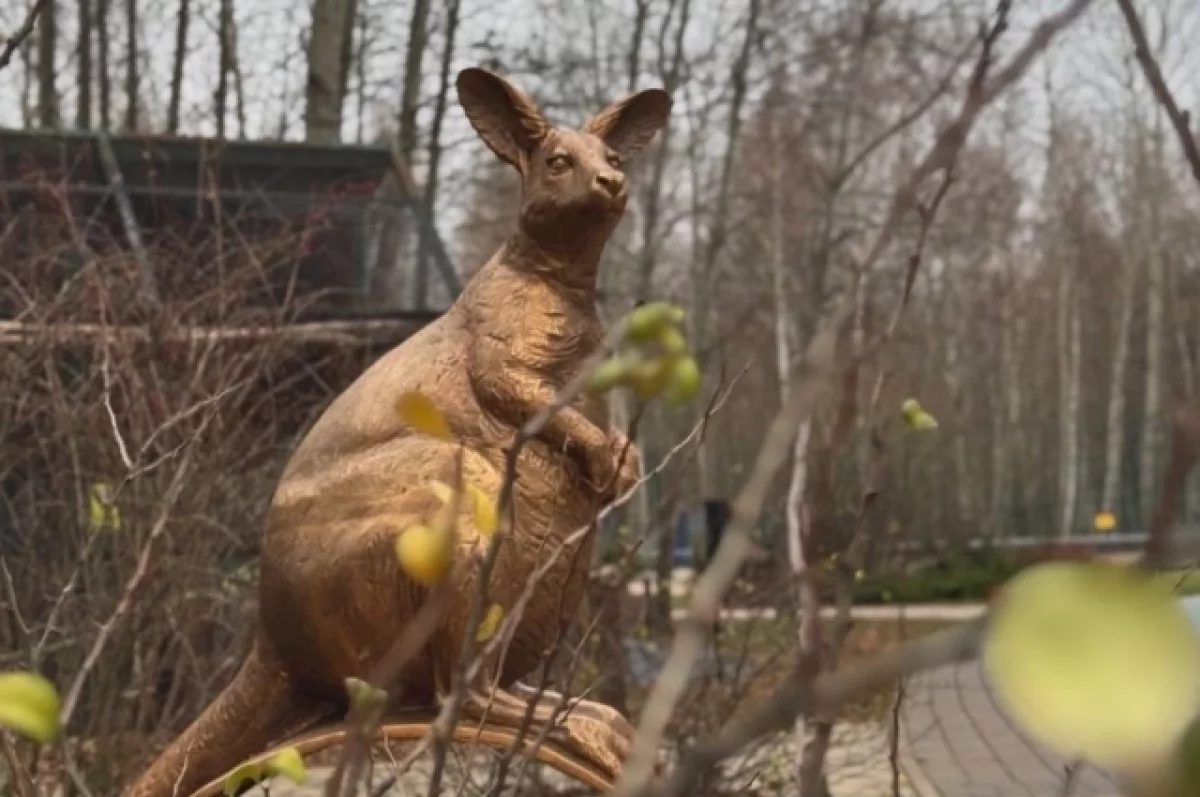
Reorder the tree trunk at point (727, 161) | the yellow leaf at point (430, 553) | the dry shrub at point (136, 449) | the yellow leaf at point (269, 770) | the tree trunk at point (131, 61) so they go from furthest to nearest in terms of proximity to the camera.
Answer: the tree trunk at point (727, 161)
the tree trunk at point (131, 61)
the dry shrub at point (136, 449)
the yellow leaf at point (269, 770)
the yellow leaf at point (430, 553)

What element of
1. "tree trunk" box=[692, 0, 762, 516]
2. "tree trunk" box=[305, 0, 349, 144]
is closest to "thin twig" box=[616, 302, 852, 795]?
"tree trunk" box=[305, 0, 349, 144]

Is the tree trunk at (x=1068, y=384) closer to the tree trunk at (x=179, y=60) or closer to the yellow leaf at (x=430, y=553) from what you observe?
the tree trunk at (x=179, y=60)

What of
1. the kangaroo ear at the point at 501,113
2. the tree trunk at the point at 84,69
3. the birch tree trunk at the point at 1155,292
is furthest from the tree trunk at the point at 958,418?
the kangaroo ear at the point at 501,113

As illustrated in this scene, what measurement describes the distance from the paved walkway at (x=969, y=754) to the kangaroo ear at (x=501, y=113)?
→ 132 inches

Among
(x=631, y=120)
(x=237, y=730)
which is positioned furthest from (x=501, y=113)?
(x=237, y=730)

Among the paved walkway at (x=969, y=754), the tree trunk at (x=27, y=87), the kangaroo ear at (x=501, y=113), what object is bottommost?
the paved walkway at (x=969, y=754)

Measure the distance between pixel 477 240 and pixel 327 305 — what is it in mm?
6349

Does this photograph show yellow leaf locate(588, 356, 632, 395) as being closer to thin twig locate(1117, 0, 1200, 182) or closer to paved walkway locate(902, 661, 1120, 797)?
thin twig locate(1117, 0, 1200, 182)

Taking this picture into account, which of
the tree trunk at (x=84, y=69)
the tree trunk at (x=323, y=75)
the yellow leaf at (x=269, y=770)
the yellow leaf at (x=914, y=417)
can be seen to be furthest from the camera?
the tree trunk at (x=84, y=69)

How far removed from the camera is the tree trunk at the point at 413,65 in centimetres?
991

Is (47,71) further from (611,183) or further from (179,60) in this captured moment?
(611,183)

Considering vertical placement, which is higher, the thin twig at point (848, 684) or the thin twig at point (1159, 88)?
the thin twig at point (1159, 88)

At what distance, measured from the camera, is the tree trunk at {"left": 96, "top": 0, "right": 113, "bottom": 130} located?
9289 mm

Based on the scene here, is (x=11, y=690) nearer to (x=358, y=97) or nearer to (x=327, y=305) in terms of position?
(x=327, y=305)
